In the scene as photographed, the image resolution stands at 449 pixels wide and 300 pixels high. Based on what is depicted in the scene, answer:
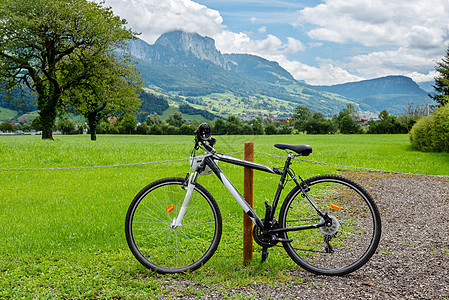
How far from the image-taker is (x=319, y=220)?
426 centimetres

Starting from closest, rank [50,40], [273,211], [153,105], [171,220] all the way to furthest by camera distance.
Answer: [273,211] < [171,220] < [50,40] < [153,105]

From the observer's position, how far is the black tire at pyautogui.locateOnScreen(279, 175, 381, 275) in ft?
13.7

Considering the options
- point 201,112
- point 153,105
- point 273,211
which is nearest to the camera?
point 273,211

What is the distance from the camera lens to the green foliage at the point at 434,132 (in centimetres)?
1905

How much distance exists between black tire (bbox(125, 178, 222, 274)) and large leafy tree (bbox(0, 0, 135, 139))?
27557mm

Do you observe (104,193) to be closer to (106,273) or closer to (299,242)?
(106,273)

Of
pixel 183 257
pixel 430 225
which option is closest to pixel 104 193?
pixel 183 257

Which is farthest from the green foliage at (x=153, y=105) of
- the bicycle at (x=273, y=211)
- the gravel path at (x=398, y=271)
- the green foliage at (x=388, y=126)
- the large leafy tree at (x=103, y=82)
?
the bicycle at (x=273, y=211)

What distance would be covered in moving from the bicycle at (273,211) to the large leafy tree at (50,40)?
27.7 meters

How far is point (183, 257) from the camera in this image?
15.4 feet

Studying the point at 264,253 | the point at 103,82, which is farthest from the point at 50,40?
the point at 264,253

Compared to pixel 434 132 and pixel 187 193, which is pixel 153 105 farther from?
pixel 187 193

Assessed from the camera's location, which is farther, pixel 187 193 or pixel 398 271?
Answer: pixel 398 271

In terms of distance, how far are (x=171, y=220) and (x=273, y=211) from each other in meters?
1.33
